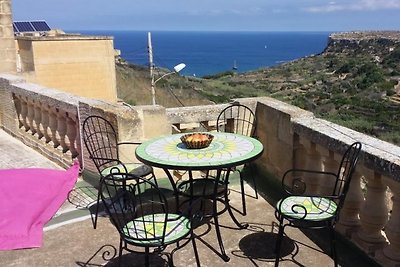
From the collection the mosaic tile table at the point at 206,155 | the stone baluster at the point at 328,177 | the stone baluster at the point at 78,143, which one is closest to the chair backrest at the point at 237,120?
the mosaic tile table at the point at 206,155

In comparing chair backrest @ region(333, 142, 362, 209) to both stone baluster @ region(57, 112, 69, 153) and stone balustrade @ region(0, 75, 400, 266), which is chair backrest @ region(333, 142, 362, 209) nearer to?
stone balustrade @ region(0, 75, 400, 266)

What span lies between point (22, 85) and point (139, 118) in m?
2.69

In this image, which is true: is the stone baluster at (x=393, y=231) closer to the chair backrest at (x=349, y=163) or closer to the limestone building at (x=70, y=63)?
the chair backrest at (x=349, y=163)

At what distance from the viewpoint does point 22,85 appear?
645 centimetres

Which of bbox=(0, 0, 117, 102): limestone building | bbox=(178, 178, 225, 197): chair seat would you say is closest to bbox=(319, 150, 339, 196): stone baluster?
bbox=(178, 178, 225, 197): chair seat

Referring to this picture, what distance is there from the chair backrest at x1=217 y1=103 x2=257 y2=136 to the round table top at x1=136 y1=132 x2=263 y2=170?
1.10m

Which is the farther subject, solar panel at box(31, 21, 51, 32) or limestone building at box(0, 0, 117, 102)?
solar panel at box(31, 21, 51, 32)

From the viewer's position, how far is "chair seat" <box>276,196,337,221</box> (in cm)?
306

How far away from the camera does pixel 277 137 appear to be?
15.5ft

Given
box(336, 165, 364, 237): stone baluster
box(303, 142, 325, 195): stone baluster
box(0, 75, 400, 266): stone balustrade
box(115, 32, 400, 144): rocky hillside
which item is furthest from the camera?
box(115, 32, 400, 144): rocky hillside

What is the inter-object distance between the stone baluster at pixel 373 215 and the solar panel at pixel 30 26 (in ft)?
66.1

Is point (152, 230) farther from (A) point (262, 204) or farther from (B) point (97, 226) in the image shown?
(A) point (262, 204)

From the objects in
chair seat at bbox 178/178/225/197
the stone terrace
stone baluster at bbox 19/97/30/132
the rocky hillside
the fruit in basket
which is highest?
the fruit in basket

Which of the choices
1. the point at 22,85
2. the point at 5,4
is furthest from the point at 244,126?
the point at 5,4
